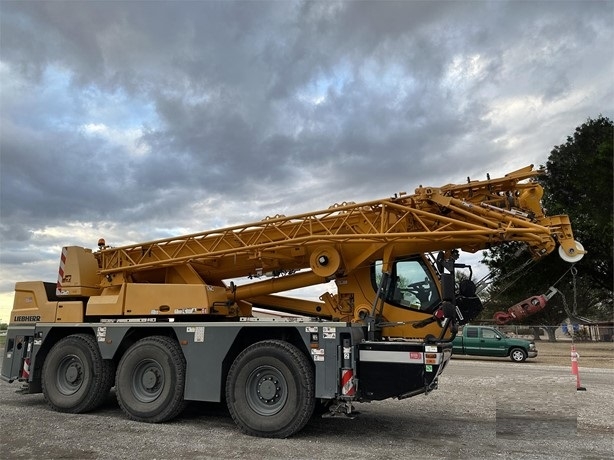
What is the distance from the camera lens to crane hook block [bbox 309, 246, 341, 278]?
8742 mm

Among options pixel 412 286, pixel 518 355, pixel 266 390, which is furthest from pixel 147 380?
pixel 518 355

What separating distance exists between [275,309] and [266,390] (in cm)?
256

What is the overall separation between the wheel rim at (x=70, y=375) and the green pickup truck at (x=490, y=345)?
17.3 meters

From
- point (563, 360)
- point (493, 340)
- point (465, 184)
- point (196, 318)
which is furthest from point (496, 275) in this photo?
point (563, 360)

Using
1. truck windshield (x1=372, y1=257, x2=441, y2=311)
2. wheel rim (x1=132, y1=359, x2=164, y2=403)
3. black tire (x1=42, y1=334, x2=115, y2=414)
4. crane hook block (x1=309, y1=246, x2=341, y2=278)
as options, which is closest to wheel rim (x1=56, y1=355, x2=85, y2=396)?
black tire (x1=42, y1=334, x2=115, y2=414)

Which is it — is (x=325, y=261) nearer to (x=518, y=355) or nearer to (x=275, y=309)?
(x=275, y=309)

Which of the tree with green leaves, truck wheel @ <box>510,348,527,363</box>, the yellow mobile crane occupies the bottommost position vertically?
truck wheel @ <box>510,348,527,363</box>

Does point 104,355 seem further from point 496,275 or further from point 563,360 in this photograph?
point 563,360

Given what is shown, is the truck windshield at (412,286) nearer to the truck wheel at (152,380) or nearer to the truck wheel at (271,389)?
the truck wheel at (271,389)

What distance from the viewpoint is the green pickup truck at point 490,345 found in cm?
2289

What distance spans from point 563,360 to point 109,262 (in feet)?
71.9

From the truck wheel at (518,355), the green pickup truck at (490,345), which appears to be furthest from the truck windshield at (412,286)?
the truck wheel at (518,355)

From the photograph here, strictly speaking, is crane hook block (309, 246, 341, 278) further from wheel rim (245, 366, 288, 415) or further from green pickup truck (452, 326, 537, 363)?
green pickup truck (452, 326, 537, 363)

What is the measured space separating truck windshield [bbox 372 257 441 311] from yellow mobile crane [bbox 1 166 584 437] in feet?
0.08
